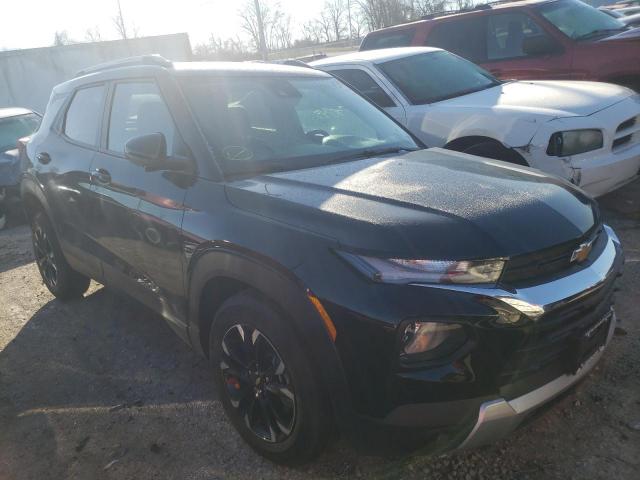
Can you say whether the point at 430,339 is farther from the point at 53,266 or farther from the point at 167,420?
the point at 53,266

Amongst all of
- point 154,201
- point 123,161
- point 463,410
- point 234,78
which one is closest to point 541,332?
point 463,410

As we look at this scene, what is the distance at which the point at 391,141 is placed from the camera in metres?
3.31

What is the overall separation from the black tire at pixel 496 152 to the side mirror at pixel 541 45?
2325 millimetres

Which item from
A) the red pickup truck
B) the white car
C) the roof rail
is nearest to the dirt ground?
the white car

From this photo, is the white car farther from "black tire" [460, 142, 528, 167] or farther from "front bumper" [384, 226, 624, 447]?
"front bumper" [384, 226, 624, 447]

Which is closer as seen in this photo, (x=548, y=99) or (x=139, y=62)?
(x=139, y=62)

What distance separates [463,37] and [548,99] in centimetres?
280

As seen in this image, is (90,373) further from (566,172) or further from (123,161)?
(566,172)

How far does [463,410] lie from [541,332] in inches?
15.2

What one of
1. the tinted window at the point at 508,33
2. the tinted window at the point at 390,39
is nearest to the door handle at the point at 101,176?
the tinted window at the point at 508,33

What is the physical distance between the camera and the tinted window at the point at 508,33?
6512 mm

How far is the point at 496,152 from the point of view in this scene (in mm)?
4602

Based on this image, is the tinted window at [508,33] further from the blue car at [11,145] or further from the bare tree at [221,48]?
the bare tree at [221,48]

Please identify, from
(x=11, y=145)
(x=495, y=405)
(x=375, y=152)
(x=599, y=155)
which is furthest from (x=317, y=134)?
(x=11, y=145)
